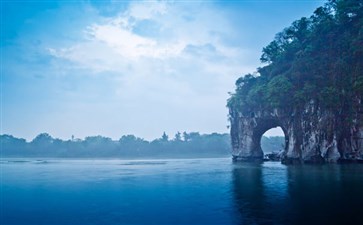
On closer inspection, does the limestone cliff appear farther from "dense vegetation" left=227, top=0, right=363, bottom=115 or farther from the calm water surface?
the calm water surface

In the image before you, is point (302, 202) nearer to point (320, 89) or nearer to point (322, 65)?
point (320, 89)

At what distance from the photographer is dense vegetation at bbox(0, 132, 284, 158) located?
12088 cm

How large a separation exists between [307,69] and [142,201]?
31.9m

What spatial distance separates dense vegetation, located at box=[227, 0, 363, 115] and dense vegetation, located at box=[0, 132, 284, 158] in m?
74.9

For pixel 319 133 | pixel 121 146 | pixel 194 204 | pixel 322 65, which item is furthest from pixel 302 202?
pixel 121 146

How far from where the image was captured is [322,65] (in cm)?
3797

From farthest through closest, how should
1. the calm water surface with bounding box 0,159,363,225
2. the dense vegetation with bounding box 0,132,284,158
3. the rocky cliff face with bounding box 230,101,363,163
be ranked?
the dense vegetation with bounding box 0,132,284,158
the rocky cliff face with bounding box 230,101,363,163
the calm water surface with bounding box 0,159,363,225

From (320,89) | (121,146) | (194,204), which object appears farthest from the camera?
(121,146)

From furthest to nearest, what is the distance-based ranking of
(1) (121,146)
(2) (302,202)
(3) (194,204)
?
(1) (121,146) < (3) (194,204) < (2) (302,202)

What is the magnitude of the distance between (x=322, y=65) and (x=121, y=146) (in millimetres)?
96031

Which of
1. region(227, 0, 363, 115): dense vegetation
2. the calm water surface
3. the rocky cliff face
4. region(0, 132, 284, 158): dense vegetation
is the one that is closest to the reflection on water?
the calm water surface

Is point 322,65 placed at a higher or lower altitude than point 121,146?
higher

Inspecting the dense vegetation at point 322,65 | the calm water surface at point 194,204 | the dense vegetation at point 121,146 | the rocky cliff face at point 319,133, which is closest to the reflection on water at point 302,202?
the calm water surface at point 194,204

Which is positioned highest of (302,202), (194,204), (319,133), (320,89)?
(320,89)
